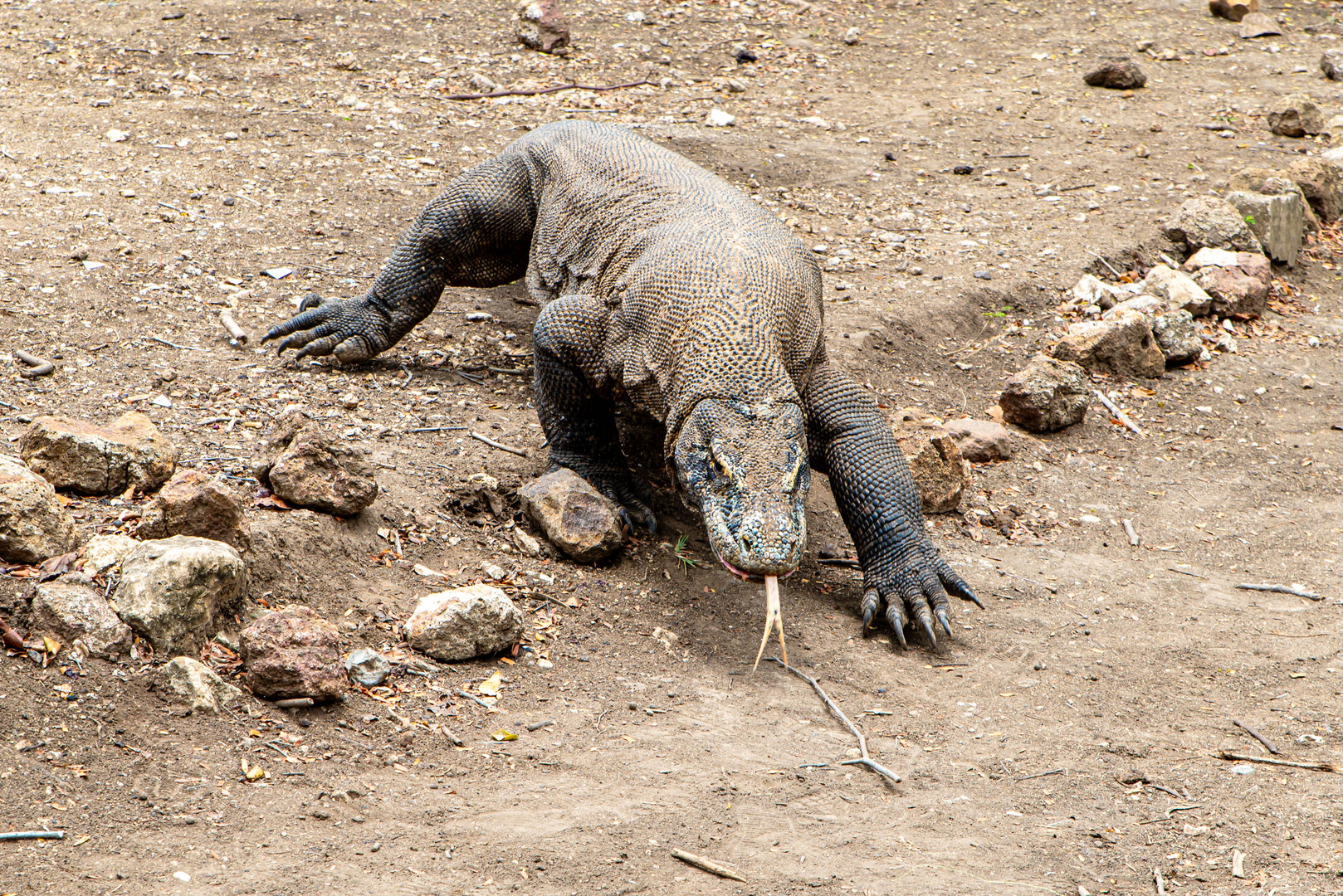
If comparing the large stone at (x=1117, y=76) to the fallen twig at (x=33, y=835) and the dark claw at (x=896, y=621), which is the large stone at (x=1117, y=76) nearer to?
the dark claw at (x=896, y=621)

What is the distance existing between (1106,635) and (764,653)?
49.6 inches

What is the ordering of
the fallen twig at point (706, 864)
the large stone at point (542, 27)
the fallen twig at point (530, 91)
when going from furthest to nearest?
1. the large stone at point (542, 27)
2. the fallen twig at point (530, 91)
3. the fallen twig at point (706, 864)

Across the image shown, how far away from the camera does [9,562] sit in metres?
3.01

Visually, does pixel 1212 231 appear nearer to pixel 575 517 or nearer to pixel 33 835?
pixel 575 517

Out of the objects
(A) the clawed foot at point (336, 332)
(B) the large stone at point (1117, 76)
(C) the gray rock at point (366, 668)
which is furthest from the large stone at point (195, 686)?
(B) the large stone at point (1117, 76)

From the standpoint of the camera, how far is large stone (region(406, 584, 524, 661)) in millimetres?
3385

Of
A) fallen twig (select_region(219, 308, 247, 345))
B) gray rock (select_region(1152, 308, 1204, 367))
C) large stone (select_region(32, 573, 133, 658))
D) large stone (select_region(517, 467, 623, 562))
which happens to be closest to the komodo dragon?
fallen twig (select_region(219, 308, 247, 345))

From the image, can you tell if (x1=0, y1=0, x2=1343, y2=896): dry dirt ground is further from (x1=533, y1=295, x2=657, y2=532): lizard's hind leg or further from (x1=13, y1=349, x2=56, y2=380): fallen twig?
(x1=533, y1=295, x2=657, y2=532): lizard's hind leg

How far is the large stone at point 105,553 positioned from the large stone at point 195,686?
35 centimetres

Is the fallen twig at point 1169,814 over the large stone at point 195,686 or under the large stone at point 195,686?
under

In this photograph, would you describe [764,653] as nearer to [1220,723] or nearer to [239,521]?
[1220,723]

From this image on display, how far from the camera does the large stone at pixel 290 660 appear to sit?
2.97 metres

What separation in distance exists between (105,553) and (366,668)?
75 cm

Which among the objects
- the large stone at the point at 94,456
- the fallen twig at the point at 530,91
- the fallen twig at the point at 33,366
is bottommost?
the fallen twig at the point at 530,91
